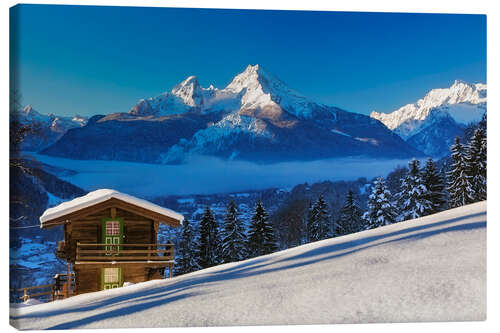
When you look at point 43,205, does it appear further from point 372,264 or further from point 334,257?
point 372,264

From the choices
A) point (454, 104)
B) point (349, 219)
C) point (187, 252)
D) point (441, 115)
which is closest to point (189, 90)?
point (454, 104)

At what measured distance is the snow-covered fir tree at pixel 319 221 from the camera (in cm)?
2644

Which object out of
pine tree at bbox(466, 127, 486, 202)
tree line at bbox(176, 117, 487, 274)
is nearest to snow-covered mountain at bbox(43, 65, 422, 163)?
tree line at bbox(176, 117, 487, 274)

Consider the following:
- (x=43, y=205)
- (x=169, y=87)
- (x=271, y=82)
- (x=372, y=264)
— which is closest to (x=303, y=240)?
(x=271, y=82)

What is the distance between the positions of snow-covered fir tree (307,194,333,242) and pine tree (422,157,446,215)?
6.32 meters

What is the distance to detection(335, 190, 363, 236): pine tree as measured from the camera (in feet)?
86.6

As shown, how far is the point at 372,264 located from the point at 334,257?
2.84ft

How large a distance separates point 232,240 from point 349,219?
7451mm

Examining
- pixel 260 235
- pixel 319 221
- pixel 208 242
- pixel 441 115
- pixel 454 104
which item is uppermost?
pixel 441 115

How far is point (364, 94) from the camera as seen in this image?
14.8 metres

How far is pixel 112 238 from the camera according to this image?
10.6 meters

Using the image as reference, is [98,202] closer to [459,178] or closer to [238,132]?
[238,132]

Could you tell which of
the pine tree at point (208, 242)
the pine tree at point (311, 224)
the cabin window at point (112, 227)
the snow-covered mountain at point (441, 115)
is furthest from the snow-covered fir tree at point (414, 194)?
the cabin window at point (112, 227)

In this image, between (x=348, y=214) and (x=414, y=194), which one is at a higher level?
(x=414, y=194)
